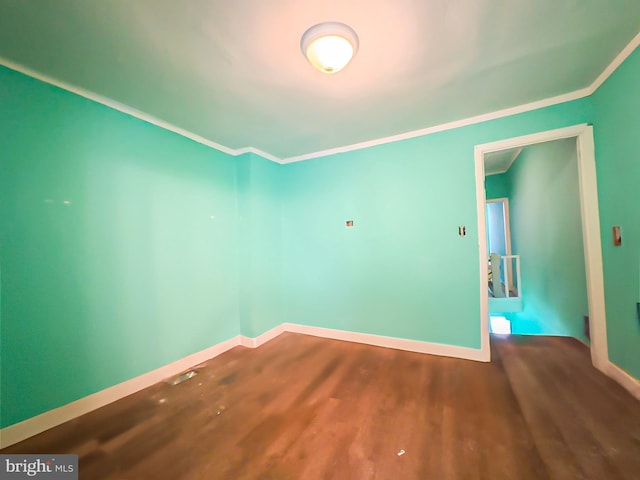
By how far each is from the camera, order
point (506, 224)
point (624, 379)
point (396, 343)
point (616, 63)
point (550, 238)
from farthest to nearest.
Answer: point (506, 224) → point (550, 238) → point (396, 343) → point (624, 379) → point (616, 63)

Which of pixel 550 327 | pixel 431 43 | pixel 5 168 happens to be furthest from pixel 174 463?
pixel 550 327

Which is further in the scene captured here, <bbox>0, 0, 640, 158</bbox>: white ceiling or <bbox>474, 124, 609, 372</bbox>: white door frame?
<bbox>474, 124, 609, 372</bbox>: white door frame

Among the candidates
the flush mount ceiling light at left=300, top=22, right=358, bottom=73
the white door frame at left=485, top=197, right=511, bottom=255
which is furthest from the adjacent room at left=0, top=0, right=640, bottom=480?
the white door frame at left=485, top=197, right=511, bottom=255

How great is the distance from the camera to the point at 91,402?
67.2 inches

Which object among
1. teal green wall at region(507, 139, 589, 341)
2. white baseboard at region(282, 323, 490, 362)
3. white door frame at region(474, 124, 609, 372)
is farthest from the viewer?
teal green wall at region(507, 139, 589, 341)

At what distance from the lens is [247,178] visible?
2.88 m

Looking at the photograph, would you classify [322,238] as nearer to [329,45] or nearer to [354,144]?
[354,144]

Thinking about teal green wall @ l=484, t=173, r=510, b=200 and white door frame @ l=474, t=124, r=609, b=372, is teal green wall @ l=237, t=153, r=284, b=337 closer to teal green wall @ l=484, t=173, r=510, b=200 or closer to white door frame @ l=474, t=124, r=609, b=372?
white door frame @ l=474, t=124, r=609, b=372

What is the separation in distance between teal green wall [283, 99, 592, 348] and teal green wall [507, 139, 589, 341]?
1.15 m

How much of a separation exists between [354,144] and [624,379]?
124 inches

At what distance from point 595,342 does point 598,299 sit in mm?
394

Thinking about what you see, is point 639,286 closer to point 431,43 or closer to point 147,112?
point 431,43

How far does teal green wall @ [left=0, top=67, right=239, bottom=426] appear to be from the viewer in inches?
57.1

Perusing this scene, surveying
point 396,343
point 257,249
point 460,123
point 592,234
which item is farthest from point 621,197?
point 257,249
